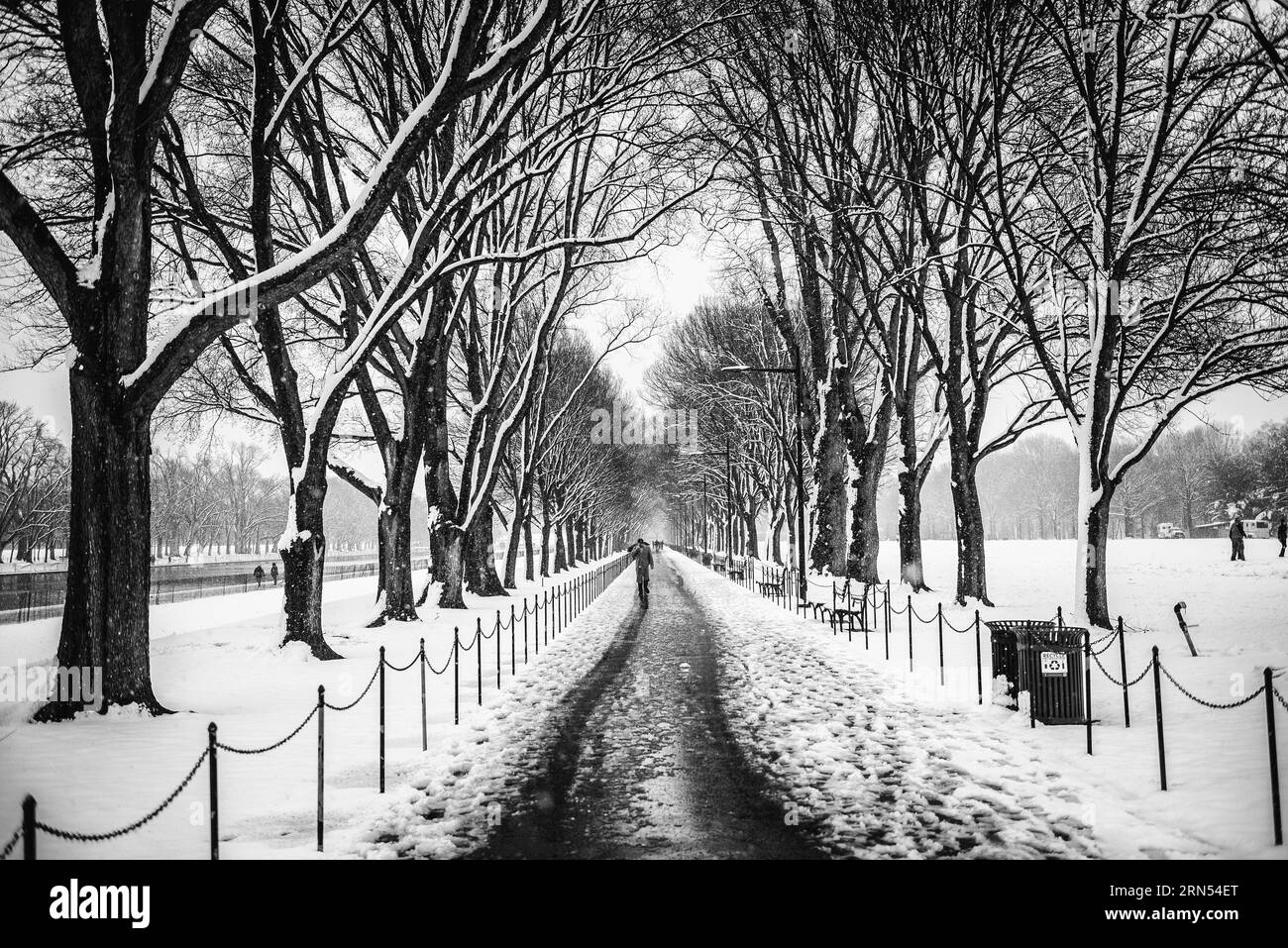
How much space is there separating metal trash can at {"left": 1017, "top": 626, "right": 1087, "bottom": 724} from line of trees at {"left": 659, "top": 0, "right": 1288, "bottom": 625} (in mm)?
6158

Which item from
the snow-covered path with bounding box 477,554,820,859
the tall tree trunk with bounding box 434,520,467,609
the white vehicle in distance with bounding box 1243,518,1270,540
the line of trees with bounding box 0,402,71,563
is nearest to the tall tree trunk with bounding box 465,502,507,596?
the tall tree trunk with bounding box 434,520,467,609

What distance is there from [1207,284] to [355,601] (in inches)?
1008

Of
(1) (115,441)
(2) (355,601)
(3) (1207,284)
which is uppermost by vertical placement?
(3) (1207,284)

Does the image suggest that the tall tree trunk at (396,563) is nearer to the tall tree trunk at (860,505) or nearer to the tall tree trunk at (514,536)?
the tall tree trunk at (514,536)

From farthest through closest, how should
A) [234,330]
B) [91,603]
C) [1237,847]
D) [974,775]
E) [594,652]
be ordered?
[234,330] < [594,652] < [91,603] < [974,775] < [1237,847]

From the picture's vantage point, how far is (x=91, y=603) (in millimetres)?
8820

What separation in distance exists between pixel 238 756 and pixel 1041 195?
831 inches

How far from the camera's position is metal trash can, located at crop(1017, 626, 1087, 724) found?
8727 mm

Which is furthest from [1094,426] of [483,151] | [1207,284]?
[483,151]

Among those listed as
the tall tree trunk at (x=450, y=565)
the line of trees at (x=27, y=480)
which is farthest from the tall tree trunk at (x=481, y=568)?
the line of trees at (x=27, y=480)

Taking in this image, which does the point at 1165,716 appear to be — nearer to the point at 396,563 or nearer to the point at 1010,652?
the point at 1010,652

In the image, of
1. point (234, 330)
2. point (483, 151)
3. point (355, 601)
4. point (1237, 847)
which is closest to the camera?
point (1237, 847)

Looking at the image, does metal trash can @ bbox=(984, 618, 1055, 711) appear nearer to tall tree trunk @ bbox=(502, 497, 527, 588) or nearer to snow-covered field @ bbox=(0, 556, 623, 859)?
snow-covered field @ bbox=(0, 556, 623, 859)
